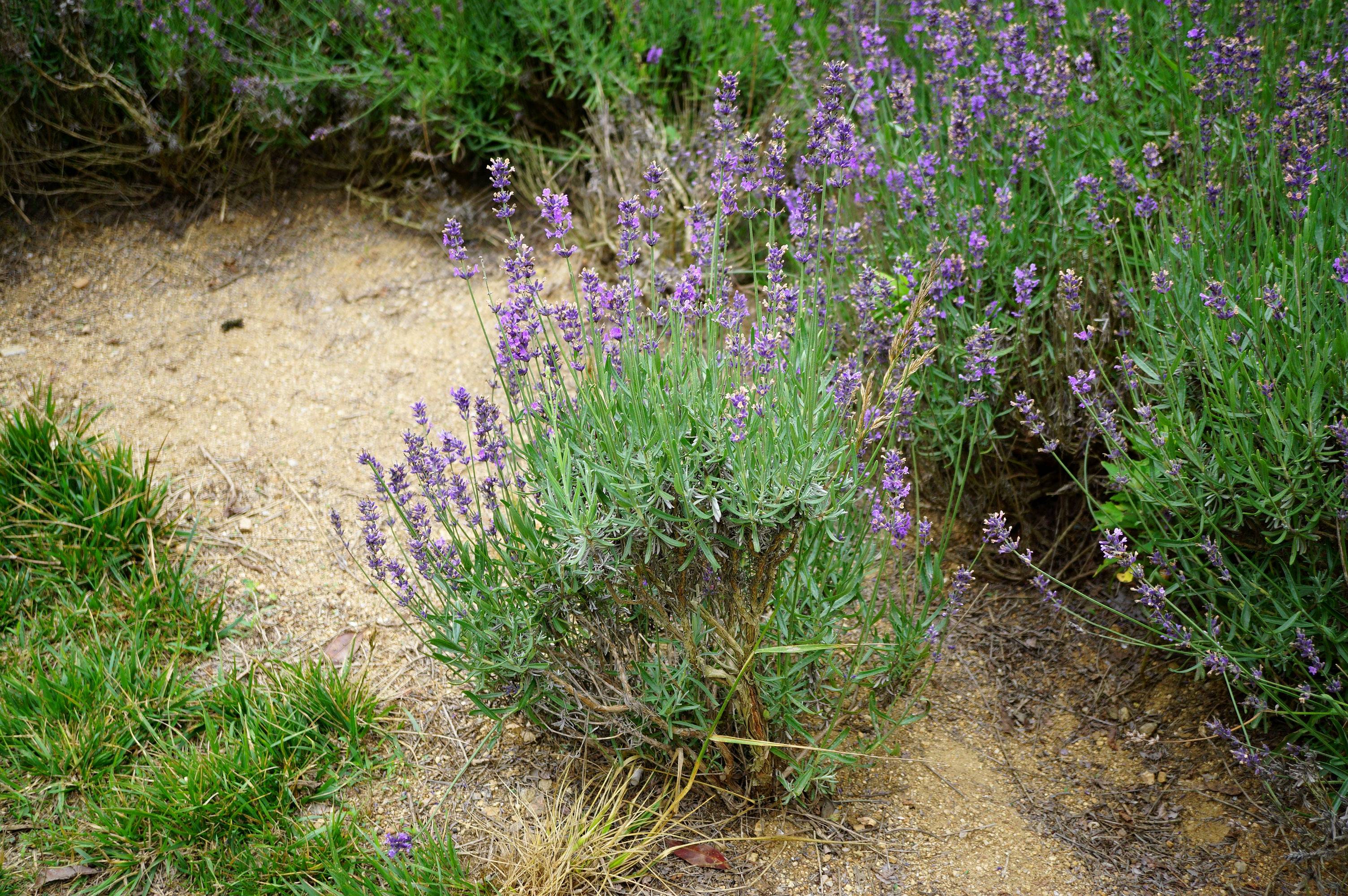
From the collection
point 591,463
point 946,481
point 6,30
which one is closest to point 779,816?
point 591,463

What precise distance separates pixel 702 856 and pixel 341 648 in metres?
1.23

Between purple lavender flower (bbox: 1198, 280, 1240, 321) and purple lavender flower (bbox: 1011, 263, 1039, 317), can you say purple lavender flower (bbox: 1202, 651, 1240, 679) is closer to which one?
purple lavender flower (bbox: 1198, 280, 1240, 321)

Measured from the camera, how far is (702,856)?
2129 millimetres

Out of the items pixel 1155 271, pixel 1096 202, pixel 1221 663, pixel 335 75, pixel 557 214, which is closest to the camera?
pixel 557 214

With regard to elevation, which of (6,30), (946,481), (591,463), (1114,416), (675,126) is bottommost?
(946,481)

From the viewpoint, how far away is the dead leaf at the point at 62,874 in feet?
7.24

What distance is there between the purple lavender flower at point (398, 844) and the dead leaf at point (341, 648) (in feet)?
2.43

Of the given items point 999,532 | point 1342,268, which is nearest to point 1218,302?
point 1342,268

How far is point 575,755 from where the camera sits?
2.18 metres

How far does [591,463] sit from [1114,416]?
1.46 meters

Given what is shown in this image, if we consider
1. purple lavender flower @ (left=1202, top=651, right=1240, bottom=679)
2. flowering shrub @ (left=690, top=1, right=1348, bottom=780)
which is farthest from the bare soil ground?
purple lavender flower @ (left=1202, top=651, right=1240, bottom=679)

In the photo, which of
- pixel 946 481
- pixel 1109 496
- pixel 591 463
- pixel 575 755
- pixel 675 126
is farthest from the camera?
pixel 675 126

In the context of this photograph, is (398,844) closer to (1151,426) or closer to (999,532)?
(999,532)

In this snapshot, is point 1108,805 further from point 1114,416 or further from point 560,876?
point 560,876
